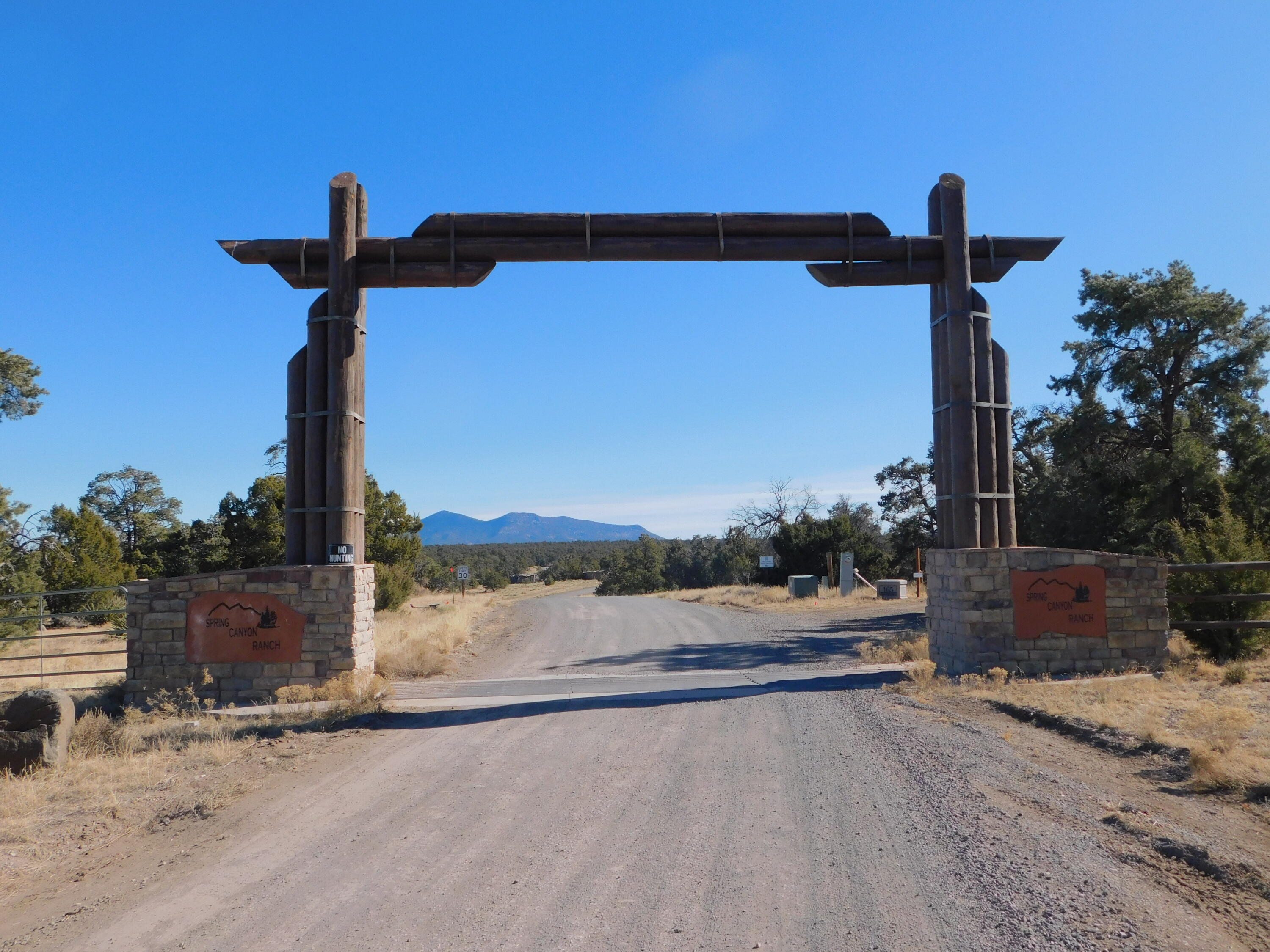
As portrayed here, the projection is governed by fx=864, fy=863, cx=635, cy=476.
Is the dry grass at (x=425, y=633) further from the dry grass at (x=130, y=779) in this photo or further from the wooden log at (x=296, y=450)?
the dry grass at (x=130, y=779)

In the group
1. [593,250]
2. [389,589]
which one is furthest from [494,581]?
[593,250]

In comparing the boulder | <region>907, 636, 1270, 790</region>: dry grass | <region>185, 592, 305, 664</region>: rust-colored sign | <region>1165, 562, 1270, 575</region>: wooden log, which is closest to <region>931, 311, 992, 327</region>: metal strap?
<region>1165, 562, 1270, 575</region>: wooden log

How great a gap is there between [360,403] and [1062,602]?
34.1 ft

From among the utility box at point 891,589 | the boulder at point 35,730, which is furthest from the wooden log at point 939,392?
the utility box at point 891,589

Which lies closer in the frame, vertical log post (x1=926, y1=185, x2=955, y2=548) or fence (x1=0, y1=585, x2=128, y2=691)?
fence (x1=0, y1=585, x2=128, y2=691)

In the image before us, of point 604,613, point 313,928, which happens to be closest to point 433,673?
point 313,928

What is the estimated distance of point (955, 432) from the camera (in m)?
12.8

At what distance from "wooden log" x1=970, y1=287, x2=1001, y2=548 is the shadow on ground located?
2.60 meters

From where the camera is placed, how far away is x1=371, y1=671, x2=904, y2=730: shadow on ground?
10.0 meters

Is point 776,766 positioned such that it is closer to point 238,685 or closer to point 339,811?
point 339,811

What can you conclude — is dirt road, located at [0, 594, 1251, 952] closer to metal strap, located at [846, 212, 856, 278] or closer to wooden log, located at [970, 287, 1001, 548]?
wooden log, located at [970, 287, 1001, 548]

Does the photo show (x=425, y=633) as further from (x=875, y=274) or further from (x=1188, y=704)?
(x=1188, y=704)

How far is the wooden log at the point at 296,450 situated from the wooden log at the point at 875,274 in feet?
25.0

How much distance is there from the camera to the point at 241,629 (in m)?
11.4
